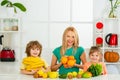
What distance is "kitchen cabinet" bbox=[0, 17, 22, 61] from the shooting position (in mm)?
5562

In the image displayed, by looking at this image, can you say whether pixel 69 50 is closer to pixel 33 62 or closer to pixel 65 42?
pixel 65 42

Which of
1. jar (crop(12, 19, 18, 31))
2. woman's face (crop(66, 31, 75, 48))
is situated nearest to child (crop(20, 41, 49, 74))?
woman's face (crop(66, 31, 75, 48))

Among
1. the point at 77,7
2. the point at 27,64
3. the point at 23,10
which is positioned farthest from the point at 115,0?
the point at 27,64

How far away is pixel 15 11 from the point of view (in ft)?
18.5

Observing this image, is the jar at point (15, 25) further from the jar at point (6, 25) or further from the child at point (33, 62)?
the child at point (33, 62)

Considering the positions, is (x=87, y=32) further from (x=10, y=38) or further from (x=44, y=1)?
(x=10, y=38)

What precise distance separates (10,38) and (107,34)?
5.70ft

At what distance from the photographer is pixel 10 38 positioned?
5875mm

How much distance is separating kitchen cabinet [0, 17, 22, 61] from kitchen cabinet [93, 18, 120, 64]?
4.43 feet

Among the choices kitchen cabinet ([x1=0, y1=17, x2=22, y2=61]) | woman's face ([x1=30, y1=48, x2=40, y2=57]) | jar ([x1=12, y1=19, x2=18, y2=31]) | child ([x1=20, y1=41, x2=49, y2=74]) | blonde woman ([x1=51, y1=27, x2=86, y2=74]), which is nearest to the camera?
child ([x1=20, y1=41, x2=49, y2=74])

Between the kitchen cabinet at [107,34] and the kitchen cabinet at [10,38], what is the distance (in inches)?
53.2

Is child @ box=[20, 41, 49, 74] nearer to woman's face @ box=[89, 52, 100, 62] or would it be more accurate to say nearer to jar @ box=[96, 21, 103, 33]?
woman's face @ box=[89, 52, 100, 62]

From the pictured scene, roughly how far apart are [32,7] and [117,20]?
5.09ft

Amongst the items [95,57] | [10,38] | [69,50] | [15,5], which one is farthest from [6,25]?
[95,57]
